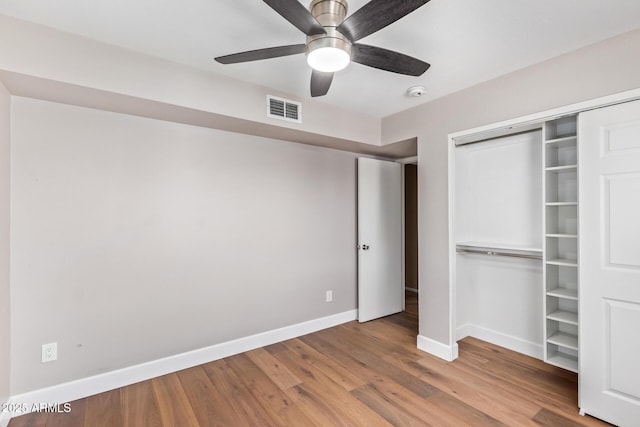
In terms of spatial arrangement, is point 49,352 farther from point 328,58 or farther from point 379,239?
point 379,239

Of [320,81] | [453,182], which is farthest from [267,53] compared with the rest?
[453,182]

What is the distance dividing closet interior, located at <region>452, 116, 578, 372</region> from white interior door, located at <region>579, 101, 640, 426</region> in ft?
0.89

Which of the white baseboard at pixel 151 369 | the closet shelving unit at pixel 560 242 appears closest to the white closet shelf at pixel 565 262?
the closet shelving unit at pixel 560 242

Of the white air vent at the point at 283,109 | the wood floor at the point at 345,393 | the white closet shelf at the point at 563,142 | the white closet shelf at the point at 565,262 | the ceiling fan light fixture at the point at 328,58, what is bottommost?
the wood floor at the point at 345,393

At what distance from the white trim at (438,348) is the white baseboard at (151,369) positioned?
114cm

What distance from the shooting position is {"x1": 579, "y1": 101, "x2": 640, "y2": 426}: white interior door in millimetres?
1866

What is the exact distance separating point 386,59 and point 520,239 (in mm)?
2285

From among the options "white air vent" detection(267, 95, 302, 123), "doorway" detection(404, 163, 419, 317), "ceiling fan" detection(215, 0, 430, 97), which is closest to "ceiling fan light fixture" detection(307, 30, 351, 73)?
"ceiling fan" detection(215, 0, 430, 97)

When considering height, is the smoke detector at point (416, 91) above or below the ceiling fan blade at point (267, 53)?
above

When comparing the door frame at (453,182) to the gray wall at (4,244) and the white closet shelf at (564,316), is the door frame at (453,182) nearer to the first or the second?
the white closet shelf at (564,316)

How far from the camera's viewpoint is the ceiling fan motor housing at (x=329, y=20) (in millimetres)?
1454

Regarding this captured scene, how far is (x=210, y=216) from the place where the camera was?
2842 mm

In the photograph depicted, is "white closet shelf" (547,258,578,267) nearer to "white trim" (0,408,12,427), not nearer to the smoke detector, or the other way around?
the smoke detector

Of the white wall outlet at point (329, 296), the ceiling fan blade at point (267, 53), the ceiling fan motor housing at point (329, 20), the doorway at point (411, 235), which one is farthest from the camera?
the doorway at point (411, 235)
